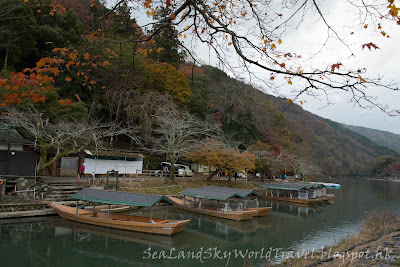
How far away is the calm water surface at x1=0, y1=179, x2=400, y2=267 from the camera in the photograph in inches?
425

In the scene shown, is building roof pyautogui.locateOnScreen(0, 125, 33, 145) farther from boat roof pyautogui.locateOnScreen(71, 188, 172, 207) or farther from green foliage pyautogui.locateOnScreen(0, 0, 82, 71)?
green foliage pyautogui.locateOnScreen(0, 0, 82, 71)

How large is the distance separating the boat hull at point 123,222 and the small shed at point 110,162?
24.2ft

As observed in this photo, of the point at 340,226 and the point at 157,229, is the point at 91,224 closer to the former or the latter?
the point at 157,229

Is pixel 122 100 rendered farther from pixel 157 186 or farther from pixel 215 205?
pixel 215 205

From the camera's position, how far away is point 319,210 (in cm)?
2658

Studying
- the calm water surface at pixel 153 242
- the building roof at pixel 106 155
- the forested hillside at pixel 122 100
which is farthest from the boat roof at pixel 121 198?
the building roof at pixel 106 155

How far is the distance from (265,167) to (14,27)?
32335 mm

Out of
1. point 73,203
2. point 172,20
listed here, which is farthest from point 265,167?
point 172,20

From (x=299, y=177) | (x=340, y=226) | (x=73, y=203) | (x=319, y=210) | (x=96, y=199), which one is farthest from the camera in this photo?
(x=299, y=177)

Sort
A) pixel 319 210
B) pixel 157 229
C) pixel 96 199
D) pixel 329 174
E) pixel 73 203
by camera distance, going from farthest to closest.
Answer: pixel 329 174 → pixel 319 210 → pixel 73 203 → pixel 96 199 → pixel 157 229

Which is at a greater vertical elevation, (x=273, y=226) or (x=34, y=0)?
(x=34, y=0)

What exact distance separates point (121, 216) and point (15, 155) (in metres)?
7.70

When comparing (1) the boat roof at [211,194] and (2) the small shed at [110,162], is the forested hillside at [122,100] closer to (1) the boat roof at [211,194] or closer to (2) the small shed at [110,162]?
(2) the small shed at [110,162]

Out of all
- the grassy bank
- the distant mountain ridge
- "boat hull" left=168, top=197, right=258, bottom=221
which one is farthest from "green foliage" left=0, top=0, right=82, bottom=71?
the distant mountain ridge
